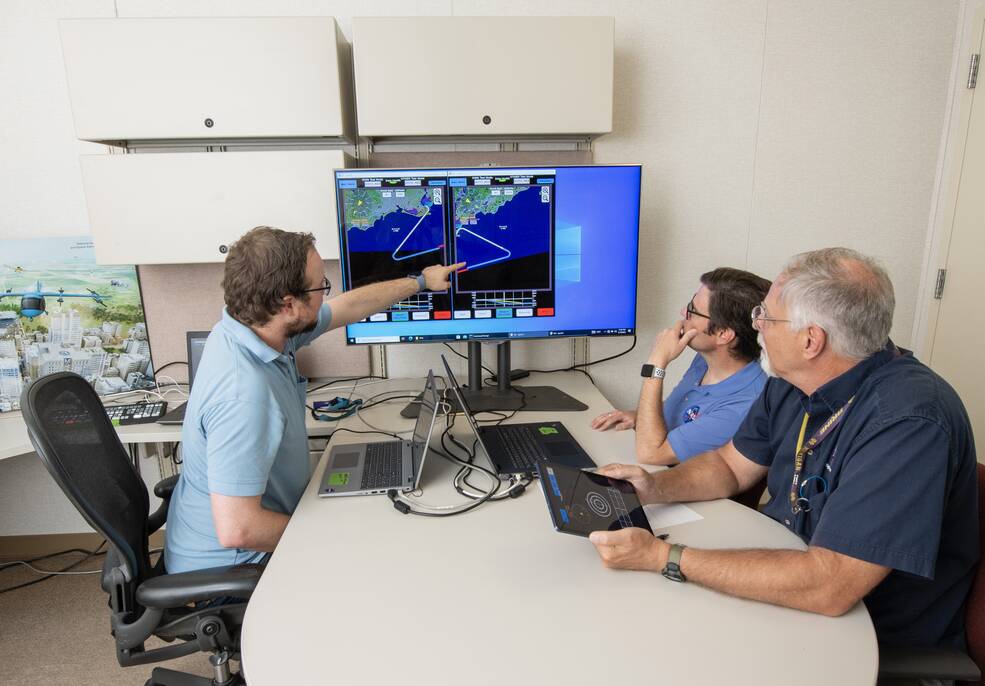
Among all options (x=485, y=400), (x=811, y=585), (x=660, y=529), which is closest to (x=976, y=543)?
(x=811, y=585)

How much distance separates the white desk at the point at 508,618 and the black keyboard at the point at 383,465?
6.3 inches

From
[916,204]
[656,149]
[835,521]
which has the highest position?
[656,149]

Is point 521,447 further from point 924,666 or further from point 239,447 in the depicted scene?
point 924,666

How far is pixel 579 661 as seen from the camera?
2.82ft

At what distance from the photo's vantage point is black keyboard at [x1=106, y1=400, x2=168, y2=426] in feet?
6.57

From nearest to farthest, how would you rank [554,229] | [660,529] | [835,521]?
[835,521], [660,529], [554,229]

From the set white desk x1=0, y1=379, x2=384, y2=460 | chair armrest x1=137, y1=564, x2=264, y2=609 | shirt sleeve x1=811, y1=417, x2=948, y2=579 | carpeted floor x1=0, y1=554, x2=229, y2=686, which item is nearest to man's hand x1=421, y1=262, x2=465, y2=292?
white desk x1=0, y1=379, x2=384, y2=460

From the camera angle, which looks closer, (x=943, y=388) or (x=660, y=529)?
(x=943, y=388)

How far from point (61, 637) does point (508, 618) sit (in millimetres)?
2079

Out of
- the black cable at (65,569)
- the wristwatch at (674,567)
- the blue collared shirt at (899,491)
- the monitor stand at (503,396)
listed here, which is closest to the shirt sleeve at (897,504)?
the blue collared shirt at (899,491)

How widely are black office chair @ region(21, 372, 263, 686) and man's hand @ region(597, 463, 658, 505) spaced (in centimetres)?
84

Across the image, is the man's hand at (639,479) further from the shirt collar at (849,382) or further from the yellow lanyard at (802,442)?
the shirt collar at (849,382)

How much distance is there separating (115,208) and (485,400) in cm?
142

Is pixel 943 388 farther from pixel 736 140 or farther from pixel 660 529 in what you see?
pixel 736 140
